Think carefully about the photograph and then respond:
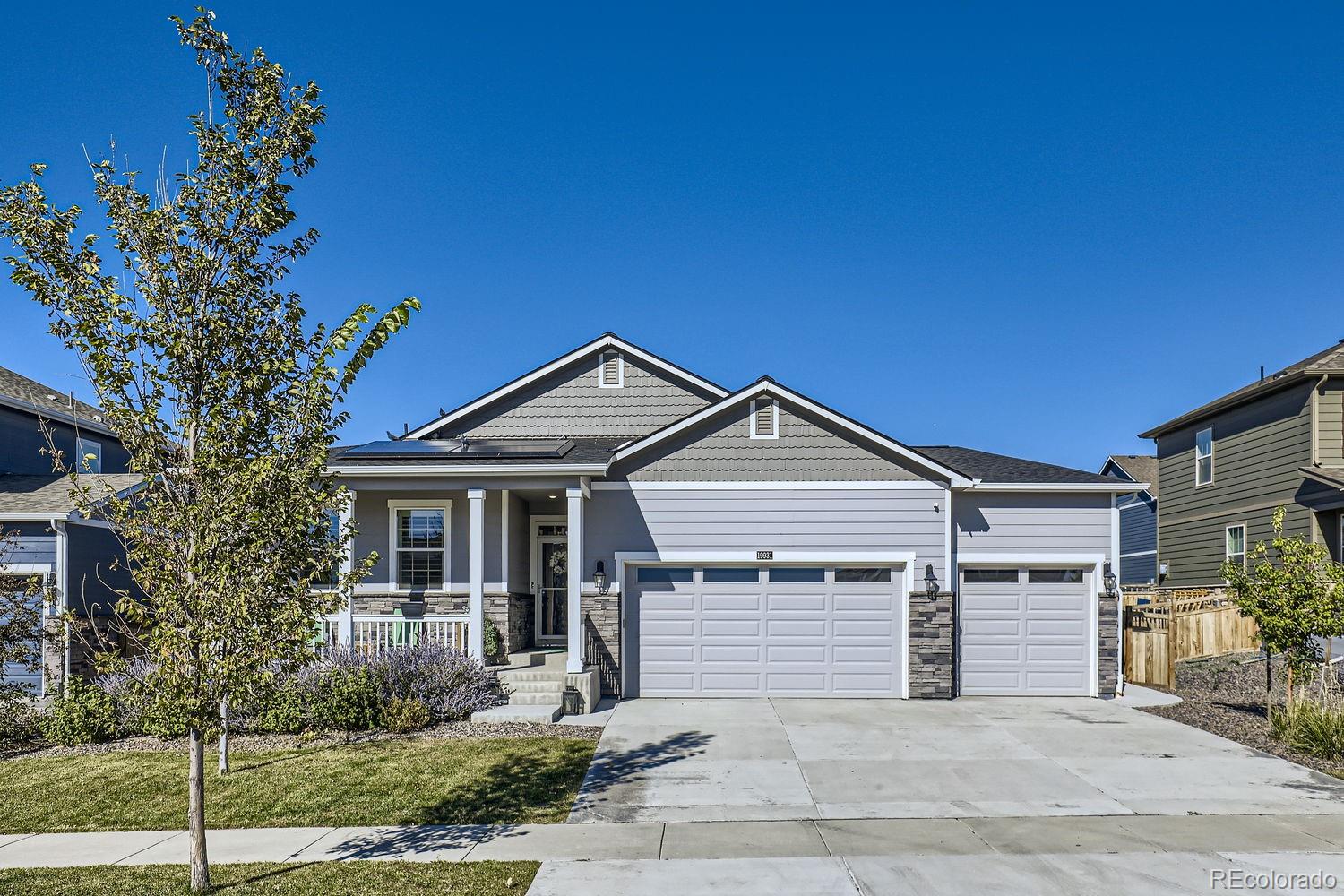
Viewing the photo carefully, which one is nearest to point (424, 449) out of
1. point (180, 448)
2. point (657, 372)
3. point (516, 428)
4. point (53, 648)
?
point (516, 428)

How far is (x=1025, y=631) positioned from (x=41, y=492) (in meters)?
16.5

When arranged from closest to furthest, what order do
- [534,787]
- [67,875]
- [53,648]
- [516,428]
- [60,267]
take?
[60,267] → [67,875] → [534,787] → [53,648] → [516,428]

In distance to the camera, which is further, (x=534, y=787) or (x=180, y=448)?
(x=534, y=787)

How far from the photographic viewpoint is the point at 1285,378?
16734 millimetres

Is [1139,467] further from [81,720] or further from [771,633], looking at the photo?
[81,720]

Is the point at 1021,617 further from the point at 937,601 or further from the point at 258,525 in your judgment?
the point at 258,525

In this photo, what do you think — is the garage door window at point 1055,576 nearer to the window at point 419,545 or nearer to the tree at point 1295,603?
the tree at point 1295,603

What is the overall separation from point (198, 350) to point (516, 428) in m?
11.2

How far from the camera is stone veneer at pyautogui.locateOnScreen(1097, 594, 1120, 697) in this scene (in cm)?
1341

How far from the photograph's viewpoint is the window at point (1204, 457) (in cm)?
2030

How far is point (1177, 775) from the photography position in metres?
8.74

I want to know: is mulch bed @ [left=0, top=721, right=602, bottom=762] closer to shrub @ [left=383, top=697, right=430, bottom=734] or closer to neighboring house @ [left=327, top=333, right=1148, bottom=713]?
shrub @ [left=383, top=697, right=430, bottom=734]

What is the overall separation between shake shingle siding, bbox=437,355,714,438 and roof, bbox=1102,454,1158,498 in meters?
18.9

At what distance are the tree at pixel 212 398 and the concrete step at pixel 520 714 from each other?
5.24m
